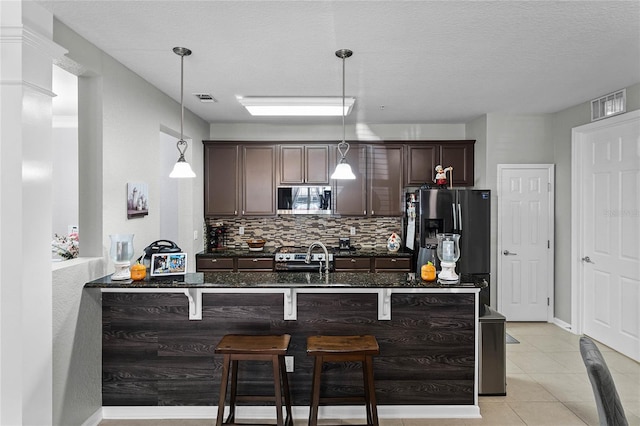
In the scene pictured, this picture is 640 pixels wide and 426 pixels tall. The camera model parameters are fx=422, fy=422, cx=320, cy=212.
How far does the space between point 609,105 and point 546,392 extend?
2.88m

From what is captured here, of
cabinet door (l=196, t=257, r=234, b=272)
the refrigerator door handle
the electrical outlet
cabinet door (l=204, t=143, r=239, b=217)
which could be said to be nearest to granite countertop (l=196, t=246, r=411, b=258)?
cabinet door (l=196, t=257, r=234, b=272)

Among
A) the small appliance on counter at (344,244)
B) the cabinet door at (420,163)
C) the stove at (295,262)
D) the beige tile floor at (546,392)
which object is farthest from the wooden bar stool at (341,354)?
the cabinet door at (420,163)

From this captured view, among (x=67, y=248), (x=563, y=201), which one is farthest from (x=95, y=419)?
(x=563, y=201)

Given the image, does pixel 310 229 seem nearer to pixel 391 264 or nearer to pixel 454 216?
pixel 391 264

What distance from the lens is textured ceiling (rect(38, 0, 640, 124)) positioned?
2434mm

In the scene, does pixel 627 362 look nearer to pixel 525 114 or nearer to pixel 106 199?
pixel 525 114

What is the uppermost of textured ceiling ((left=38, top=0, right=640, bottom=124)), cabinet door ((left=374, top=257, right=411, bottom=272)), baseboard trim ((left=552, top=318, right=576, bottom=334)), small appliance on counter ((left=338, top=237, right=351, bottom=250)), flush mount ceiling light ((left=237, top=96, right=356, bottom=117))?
textured ceiling ((left=38, top=0, right=640, bottom=124))

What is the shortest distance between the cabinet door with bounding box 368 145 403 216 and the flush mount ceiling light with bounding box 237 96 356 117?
184 centimetres

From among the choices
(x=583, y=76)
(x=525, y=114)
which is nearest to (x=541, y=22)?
(x=583, y=76)

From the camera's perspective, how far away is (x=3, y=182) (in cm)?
212

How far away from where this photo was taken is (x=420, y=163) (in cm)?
565

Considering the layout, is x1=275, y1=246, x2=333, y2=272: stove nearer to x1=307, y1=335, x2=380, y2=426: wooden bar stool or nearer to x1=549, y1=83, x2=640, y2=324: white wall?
x1=307, y1=335, x2=380, y2=426: wooden bar stool

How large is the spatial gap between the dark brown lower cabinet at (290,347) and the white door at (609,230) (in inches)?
87.2

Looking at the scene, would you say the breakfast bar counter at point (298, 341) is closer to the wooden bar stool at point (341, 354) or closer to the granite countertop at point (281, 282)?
the granite countertop at point (281, 282)
